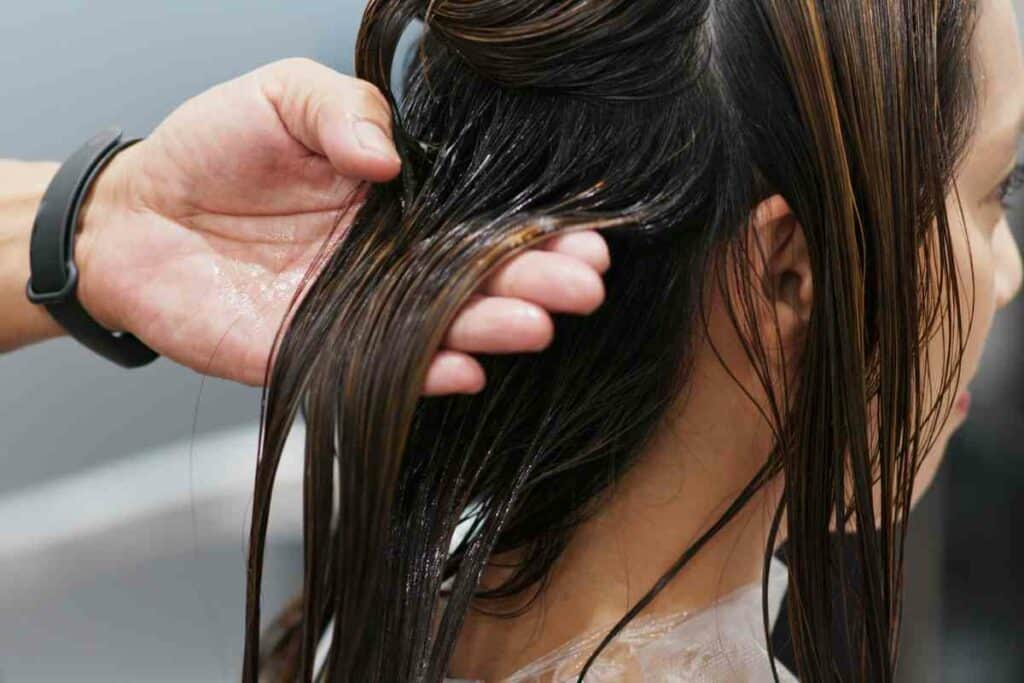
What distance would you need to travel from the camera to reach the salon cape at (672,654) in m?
0.85

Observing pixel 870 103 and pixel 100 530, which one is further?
pixel 100 530

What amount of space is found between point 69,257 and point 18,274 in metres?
0.10

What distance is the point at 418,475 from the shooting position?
0.80m

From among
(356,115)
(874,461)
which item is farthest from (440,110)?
(874,461)

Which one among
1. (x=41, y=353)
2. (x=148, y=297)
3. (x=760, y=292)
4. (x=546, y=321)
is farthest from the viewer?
(x=41, y=353)

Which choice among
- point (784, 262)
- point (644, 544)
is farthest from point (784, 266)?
point (644, 544)

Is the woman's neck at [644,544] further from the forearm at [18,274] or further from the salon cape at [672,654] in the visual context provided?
the forearm at [18,274]

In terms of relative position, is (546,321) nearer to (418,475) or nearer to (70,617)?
(418,475)

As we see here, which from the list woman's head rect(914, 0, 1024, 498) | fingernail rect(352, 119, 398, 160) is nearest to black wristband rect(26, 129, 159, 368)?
fingernail rect(352, 119, 398, 160)

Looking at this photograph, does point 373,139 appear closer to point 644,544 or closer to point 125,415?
point 644,544

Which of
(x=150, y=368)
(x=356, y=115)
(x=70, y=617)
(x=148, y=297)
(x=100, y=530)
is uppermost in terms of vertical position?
(x=356, y=115)

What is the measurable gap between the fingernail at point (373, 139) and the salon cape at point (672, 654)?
39 centimetres

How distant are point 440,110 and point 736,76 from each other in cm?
21

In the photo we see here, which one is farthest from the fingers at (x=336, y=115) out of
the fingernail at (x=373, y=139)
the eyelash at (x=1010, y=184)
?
the eyelash at (x=1010, y=184)
